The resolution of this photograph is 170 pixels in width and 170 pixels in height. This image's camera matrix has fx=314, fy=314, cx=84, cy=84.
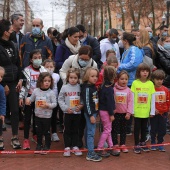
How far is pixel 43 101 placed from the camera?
5383mm

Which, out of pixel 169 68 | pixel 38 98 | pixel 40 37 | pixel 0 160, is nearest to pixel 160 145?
pixel 169 68

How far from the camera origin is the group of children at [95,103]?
17.2 ft

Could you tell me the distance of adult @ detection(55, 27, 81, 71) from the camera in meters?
5.89

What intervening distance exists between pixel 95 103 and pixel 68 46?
1492 mm

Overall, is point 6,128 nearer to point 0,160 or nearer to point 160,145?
point 0,160

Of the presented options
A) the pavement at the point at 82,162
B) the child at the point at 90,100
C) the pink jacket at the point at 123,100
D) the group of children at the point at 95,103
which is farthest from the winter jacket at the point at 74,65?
the pavement at the point at 82,162

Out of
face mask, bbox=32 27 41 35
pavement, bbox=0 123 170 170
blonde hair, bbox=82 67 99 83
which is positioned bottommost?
pavement, bbox=0 123 170 170

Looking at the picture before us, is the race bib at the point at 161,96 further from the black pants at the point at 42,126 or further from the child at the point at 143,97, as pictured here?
the black pants at the point at 42,126

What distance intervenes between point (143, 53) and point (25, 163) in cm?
318

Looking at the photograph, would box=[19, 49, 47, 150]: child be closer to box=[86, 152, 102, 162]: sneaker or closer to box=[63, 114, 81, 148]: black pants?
box=[63, 114, 81, 148]: black pants

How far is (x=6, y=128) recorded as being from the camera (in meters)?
7.14

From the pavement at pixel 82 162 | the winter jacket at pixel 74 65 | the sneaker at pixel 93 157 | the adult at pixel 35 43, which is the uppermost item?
the adult at pixel 35 43

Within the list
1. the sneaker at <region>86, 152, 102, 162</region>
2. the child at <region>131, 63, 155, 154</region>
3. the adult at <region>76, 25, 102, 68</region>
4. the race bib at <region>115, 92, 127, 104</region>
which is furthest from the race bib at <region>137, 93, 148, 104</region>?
the adult at <region>76, 25, 102, 68</region>

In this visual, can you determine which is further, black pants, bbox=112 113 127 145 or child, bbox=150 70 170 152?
child, bbox=150 70 170 152
